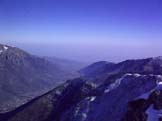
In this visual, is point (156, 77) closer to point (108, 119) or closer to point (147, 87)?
point (147, 87)

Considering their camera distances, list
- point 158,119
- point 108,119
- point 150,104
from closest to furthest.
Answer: point 158,119
point 150,104
point 108,119

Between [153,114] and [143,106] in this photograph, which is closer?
[153,114]

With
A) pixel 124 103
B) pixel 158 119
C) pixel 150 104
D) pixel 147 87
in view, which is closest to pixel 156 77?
pixel 147 87

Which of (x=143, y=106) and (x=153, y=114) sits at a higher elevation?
(x=143, y=106)

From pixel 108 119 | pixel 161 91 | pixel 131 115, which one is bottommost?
pixel 108 119

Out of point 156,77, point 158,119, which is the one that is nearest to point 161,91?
point 158,119

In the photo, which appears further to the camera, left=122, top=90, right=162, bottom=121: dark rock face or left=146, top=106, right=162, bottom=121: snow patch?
left=122, top=90, right=162, bottom=121: dark rock face

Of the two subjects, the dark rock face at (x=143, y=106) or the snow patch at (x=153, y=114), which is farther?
the dark rock face at (x=143, y=106)

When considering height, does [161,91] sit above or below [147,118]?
above

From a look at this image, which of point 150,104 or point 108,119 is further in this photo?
point 108,119

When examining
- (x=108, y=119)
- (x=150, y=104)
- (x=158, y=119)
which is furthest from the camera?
(x=108, y=119)
